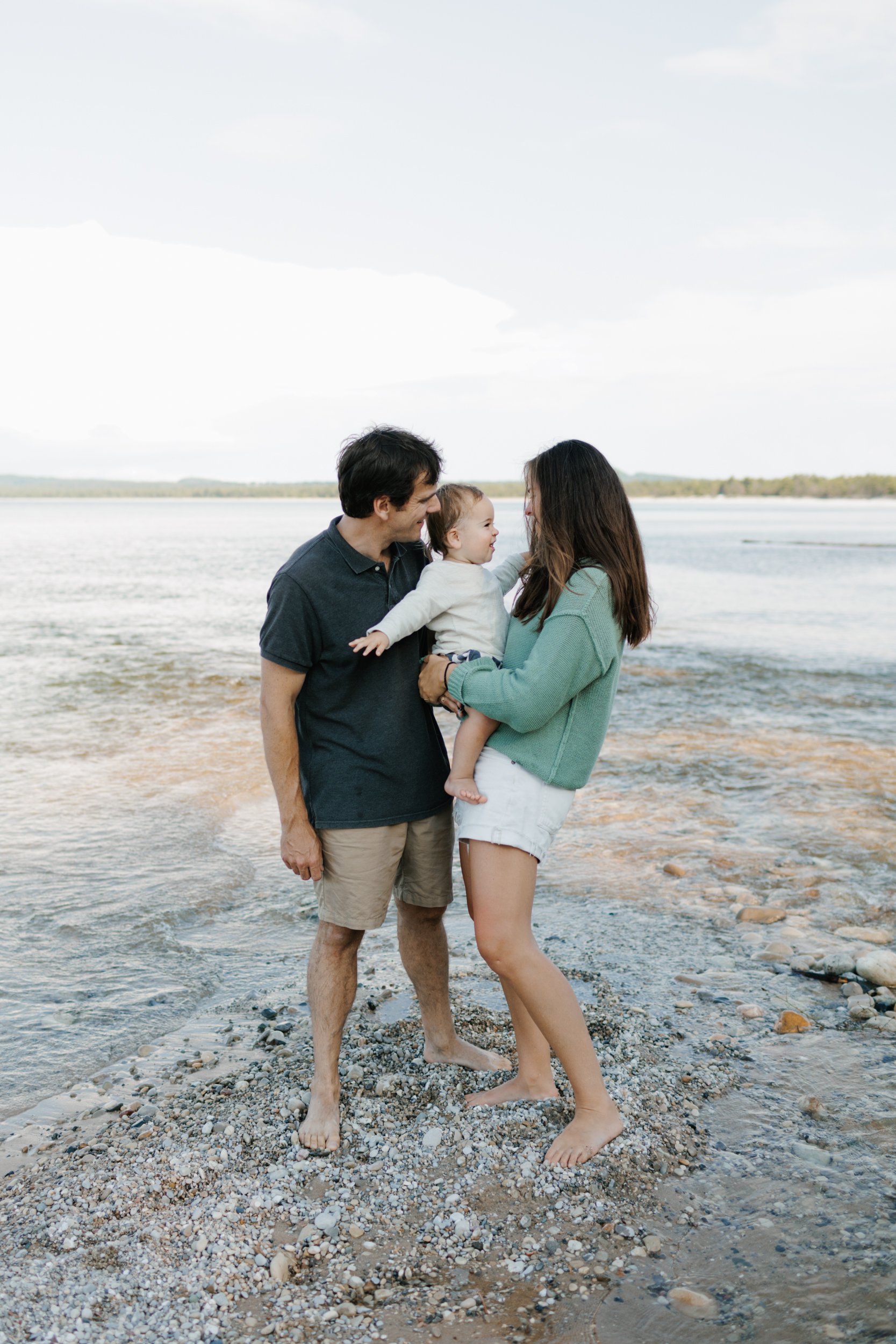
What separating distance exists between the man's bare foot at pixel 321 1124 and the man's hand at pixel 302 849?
2.65ft

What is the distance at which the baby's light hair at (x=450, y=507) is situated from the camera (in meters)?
3.78

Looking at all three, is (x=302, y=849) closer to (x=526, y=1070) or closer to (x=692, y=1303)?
(x=526, y=1070)

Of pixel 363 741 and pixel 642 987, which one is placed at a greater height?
pixel 363 741

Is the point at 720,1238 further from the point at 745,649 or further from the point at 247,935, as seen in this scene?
the point at 745,649

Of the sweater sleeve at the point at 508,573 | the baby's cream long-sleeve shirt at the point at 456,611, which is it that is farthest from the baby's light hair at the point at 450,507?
the sweater sleeve at the point at 508,573

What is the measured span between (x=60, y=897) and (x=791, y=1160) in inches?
177

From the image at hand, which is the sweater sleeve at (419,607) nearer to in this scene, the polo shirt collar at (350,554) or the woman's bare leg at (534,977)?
the polo shirt collar at (350,554)

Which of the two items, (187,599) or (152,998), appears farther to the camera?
(187,599)

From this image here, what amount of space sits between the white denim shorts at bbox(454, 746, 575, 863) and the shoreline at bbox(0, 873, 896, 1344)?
1.10m

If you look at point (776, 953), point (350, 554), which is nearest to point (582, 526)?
point (350, 554)

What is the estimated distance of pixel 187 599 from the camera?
23.7 metres

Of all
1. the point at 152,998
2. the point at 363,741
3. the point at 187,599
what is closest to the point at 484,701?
the point at 363,741

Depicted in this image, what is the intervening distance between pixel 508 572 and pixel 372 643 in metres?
0.65

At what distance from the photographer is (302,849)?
382 centimetres
